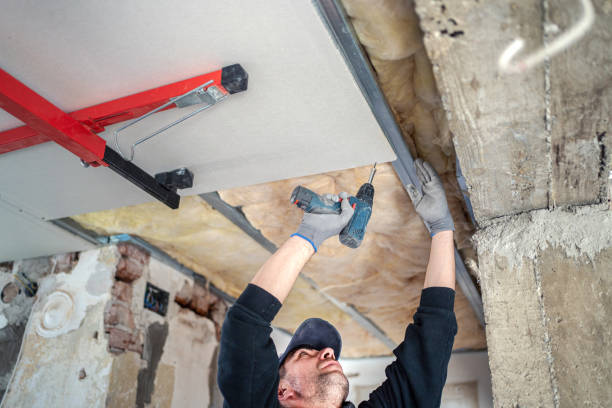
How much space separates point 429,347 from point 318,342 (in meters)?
0.52

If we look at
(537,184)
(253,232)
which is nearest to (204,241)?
(253,232)

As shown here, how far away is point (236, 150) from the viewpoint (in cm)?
153

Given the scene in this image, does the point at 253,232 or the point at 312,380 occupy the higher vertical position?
the point at 253,232

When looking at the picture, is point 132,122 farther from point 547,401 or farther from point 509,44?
point 547,401

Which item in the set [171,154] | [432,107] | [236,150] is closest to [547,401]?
[432,107]

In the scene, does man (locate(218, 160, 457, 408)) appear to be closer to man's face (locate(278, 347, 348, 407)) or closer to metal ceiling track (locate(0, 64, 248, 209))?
man's face (locate(278, 347, 348, 407))

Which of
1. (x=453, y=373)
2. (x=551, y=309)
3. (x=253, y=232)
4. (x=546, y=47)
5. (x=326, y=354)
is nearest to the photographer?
(x=546, y=47)

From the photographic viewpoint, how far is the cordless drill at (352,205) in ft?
4.87

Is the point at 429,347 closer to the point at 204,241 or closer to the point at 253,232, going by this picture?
the point at 253,232

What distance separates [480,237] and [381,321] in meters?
2.16

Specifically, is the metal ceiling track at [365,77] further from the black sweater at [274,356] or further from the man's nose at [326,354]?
the man's nose at [326,354]

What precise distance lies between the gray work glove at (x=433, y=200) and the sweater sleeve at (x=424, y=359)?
0.25 m

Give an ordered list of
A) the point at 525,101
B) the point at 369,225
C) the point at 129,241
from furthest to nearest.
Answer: the point at 129,241 → the point at 369,225 → the point at 525,101

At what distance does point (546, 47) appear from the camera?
81 centimetres
